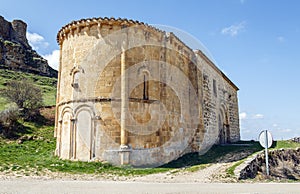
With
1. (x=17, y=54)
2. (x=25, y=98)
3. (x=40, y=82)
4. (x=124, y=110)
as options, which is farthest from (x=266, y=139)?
(x=17, y=54)

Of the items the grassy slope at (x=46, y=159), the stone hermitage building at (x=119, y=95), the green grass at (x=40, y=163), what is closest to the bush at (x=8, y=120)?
the grassy slope at (x=46, y=159)

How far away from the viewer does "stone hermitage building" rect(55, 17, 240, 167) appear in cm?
1291

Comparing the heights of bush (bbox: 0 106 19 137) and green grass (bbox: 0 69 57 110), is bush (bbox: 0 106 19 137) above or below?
below

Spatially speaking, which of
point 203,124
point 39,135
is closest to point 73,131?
point 39,135

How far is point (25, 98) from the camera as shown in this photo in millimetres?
23812

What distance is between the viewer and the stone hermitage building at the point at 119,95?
1291 cm

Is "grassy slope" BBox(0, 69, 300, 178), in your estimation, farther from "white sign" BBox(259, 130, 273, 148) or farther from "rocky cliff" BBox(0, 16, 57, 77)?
"rocky cliff" BBox(0, 16, 57, 77)

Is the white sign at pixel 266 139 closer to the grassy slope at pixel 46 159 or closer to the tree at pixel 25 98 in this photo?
the grassy slope at pixel 46 159

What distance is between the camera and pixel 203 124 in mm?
18422

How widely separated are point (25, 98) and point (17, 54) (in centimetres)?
3156

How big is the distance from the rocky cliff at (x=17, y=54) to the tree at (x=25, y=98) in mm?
26267

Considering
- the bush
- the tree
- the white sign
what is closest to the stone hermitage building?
the white sign

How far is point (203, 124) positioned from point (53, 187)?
42.1 ft

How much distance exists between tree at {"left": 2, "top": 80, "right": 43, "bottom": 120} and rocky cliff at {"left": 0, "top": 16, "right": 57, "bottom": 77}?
2627 cm
